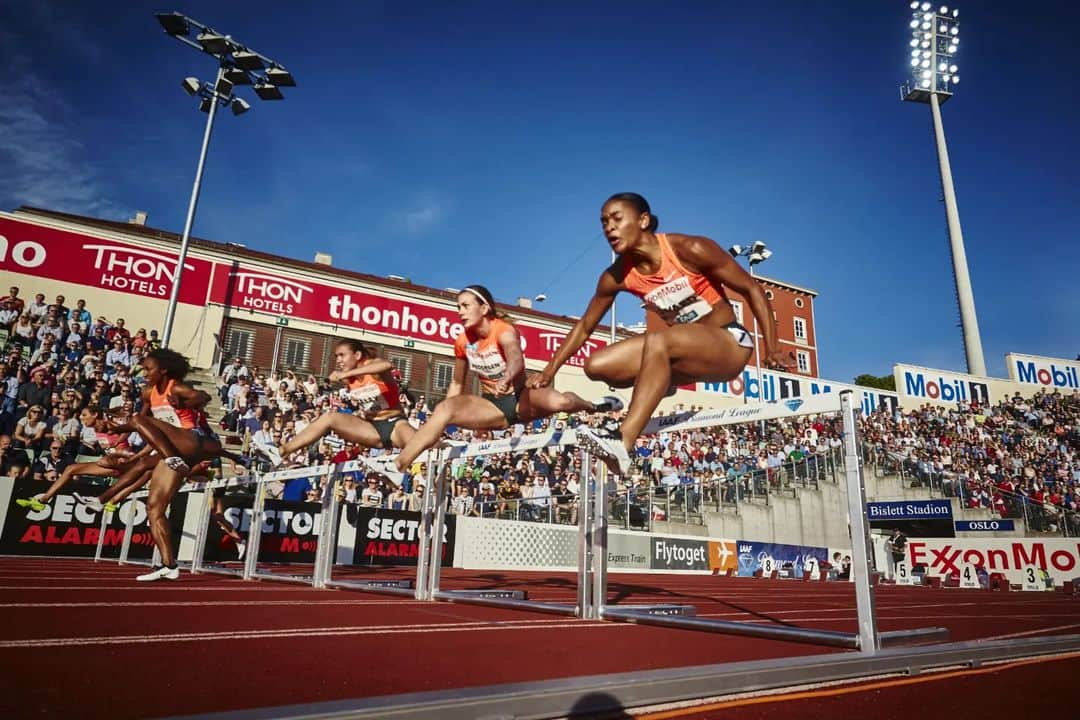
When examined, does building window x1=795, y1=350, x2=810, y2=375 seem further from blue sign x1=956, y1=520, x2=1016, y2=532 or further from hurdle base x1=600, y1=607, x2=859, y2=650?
hurdle base x1=600, y1=607, x2=859, y2=650

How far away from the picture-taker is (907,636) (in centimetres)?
407

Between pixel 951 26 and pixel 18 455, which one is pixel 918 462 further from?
pixel 951 26

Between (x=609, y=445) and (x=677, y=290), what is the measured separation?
110cm

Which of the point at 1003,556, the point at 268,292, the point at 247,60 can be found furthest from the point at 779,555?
the point at 247,60

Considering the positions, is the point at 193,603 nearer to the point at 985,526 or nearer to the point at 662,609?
the point at 662,609

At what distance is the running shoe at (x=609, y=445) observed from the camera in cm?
382

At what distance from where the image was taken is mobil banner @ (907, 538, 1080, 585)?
56.4ft

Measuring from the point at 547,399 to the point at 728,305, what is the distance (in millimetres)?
1472

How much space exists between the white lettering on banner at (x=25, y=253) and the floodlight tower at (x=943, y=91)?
4146cm

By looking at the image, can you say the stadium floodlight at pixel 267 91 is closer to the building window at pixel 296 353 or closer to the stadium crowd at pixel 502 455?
the stadium crowd at pixel 502 455

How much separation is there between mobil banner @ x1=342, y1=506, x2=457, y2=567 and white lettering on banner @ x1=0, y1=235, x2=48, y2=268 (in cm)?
1373

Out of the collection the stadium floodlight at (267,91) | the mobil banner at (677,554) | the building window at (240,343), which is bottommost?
the mobil banner at (677,554)

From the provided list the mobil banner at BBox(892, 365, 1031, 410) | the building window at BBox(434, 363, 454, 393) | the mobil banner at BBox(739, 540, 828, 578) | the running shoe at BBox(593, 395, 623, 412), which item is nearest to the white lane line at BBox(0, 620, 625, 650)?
the running shoe at BBox(593, 395, 623, 412)

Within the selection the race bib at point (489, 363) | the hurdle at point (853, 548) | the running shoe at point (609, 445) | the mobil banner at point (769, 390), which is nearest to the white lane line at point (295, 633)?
the hurdle at point (853, 548)
